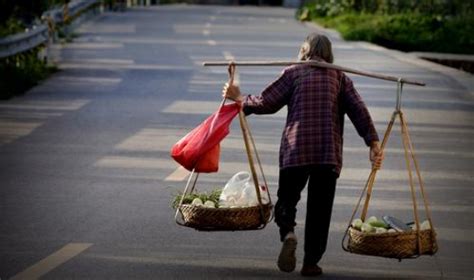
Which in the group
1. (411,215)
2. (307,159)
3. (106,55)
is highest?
(307,159)

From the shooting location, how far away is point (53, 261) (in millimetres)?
9375

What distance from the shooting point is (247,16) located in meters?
62.7

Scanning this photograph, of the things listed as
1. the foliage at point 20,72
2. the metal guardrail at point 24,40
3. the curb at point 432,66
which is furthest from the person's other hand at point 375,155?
the metal guardrail at point 24,40

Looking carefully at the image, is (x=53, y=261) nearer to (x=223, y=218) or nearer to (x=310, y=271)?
(x=223, y=218)

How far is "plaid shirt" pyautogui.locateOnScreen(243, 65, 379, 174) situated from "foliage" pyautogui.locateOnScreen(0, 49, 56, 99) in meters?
13.7

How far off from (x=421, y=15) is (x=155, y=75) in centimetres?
2114

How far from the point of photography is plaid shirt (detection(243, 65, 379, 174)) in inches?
356

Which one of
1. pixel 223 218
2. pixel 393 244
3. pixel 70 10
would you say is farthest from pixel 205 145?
pixel 70 10

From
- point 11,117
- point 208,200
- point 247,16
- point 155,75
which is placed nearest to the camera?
point 208,200

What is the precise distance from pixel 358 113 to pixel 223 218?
1.05m

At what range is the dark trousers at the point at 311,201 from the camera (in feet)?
29.7

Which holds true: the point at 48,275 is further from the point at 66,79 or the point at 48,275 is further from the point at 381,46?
the point at 381,46

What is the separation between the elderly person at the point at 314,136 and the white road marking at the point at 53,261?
1413 mm

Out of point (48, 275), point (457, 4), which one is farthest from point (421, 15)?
point (48, 275)
